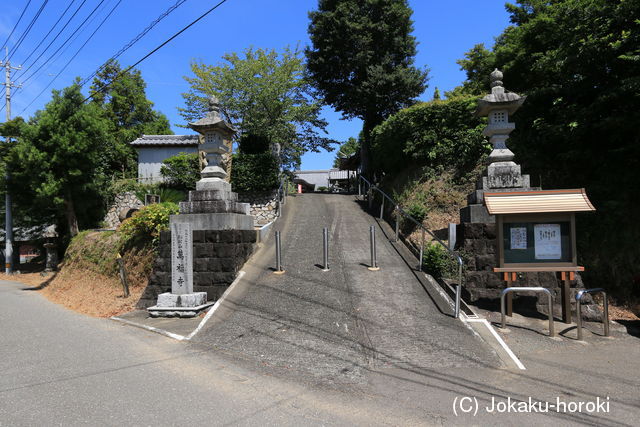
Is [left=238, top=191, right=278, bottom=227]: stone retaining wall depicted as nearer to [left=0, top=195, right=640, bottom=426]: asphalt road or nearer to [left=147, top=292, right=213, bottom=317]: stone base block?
[left=147, top=292, right=213, bottom=317]: stone base block

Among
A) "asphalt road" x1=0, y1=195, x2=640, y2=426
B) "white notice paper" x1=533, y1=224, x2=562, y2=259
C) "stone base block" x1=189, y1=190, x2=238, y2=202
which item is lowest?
"asphalt road" x1=0, y1=195, x2=640, y2=426

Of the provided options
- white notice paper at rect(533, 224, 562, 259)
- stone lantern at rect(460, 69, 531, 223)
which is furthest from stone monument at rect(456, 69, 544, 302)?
white notice paper at rect(533, 224, 562, 259)

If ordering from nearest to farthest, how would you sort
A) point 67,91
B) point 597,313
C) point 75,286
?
point 597,313 < point 75,286 < point 67,91

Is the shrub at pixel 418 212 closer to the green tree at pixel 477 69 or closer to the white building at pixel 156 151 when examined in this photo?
the green tree at pixel 477 69

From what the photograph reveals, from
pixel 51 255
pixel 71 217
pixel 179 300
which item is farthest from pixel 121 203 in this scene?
pixel 179 300

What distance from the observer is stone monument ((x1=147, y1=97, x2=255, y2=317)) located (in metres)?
7.54

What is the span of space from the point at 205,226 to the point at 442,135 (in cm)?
819

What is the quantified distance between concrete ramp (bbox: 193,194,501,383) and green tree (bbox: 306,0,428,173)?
1304 cm

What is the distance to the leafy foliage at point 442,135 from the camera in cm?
1189

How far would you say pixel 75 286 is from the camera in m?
13.4

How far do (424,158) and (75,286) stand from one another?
13.0 meters

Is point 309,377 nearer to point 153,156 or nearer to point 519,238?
point 519,238

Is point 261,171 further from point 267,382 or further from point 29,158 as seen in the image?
point 267,382

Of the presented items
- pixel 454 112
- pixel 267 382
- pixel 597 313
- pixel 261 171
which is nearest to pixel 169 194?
pixel 261 171
